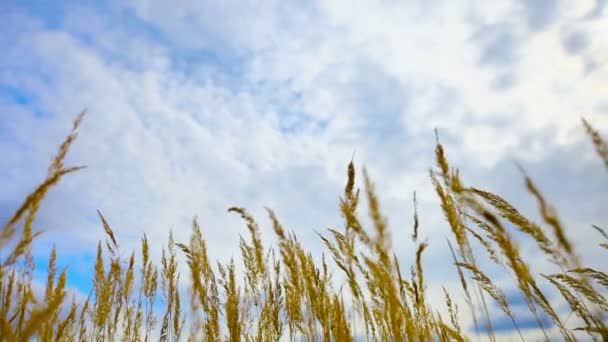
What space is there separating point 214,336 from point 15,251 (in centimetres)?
157

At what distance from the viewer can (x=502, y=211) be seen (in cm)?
220

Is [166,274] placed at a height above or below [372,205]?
above

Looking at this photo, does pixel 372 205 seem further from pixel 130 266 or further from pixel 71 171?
pixel 130 266

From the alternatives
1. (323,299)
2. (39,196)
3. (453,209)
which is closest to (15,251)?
(39,196)

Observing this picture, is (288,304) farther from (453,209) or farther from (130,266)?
(130,266)

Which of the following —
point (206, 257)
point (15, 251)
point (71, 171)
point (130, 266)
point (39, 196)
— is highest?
point (130, 266)

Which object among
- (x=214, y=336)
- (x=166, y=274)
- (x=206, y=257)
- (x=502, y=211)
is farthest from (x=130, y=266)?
(x=502, y=211)

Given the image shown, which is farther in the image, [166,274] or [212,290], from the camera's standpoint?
[166,274]

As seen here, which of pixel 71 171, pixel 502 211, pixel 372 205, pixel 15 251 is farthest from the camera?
pixel 502 211

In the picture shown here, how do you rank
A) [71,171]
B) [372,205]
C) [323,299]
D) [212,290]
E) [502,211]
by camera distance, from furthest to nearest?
Answer: [212,290], [323,299], [502,211], [372,205], [71,171]

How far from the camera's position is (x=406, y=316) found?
2.22m

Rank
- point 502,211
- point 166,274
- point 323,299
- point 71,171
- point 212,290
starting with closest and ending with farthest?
point 71,171 → point 502,211 → point 323,299 → point 212,290 → point 166,274

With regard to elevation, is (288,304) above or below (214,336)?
above

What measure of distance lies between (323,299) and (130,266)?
7.43ft
